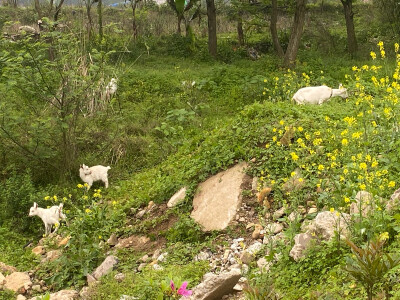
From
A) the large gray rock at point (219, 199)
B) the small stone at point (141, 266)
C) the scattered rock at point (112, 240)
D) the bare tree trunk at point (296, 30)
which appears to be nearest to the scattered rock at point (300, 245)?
the large gray rock at point (219, 199)

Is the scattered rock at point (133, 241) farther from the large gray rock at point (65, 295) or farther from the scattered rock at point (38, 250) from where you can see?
the scattered rock at point (38, 250)

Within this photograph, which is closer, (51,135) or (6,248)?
(6,248)

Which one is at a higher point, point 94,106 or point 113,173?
point 94,106

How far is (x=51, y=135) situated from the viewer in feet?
28.7

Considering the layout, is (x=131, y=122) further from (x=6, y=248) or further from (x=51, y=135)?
(x=6, y=248)

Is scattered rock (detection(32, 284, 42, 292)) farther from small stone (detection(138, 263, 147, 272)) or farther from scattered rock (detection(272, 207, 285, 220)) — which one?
scattered rock (detection(272, 207, 285, 220))

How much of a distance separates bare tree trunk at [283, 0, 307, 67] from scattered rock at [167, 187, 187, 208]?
811cm

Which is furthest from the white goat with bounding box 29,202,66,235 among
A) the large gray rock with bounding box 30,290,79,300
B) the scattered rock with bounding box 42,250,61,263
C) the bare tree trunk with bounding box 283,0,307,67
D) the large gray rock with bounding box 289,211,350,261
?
the bare tree trunk with bounding box 283,0,307,67

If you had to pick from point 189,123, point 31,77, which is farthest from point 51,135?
point 189,123

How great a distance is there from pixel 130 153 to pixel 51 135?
163 cm

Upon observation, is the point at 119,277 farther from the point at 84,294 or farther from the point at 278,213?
the point at 278,213

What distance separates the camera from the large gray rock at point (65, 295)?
4961 mm

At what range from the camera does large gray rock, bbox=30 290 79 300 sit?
4.96 metres

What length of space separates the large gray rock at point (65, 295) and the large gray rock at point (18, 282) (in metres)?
0.42
